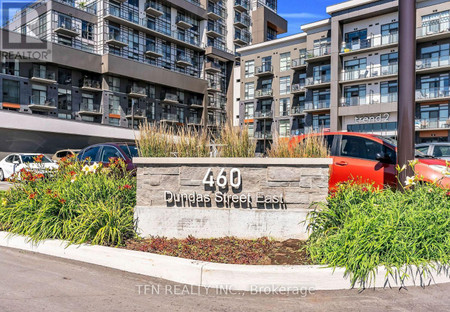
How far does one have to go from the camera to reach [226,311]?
3.56 metres

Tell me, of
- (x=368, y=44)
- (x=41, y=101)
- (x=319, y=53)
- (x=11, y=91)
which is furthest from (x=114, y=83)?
(x=368, y=44)

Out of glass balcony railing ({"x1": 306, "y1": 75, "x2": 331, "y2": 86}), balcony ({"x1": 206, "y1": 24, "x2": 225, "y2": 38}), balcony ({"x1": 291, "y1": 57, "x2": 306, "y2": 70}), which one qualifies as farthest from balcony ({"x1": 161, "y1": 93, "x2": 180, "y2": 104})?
glass balcony railing ({"x1": 306, "y1": 75, "x2": 331, "y2": 86})

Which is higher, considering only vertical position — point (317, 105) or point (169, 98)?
point (169, 98)

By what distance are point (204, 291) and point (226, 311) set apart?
1.91 feet

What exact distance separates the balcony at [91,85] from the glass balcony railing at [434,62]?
38.6m

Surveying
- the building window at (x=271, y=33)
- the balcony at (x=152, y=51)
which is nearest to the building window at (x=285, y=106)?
the balcony at (x=152, y=51)

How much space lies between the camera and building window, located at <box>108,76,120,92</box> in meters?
48.4

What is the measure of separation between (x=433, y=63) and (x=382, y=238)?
4168 cm

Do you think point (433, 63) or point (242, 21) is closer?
point (433, 63)

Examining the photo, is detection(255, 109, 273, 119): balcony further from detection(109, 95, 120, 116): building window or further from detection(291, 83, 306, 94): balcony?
detection(109, 95, 120, 116): building window

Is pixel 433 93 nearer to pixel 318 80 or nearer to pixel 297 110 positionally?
pixel 318 80

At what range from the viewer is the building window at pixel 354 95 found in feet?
145

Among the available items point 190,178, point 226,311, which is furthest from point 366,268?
point 190,178

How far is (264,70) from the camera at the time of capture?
187 feet
